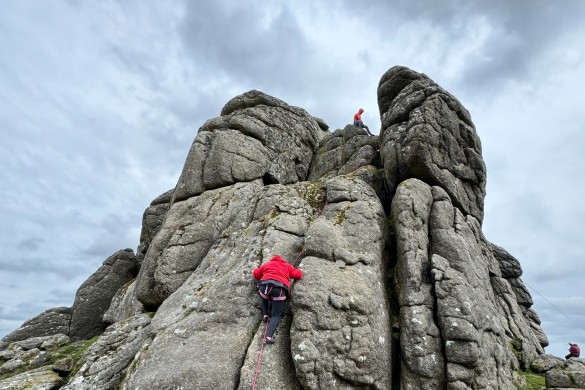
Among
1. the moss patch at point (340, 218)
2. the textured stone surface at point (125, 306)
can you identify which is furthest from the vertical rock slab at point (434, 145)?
the textured stone surface at point (125, 306)

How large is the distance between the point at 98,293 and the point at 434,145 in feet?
112

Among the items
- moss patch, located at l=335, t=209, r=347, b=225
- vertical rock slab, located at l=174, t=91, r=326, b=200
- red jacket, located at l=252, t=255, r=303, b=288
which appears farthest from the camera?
vertical rock slab, located at l=174, t=91, r=326, b=200

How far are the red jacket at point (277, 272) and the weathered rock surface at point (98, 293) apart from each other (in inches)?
994

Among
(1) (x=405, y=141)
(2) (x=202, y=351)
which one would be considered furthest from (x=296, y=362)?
(1) (x=405, y=141)

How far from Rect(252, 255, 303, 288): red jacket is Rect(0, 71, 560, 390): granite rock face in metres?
0.55

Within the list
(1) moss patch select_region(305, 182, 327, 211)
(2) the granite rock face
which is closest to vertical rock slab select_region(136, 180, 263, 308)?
(2) the granite rock face

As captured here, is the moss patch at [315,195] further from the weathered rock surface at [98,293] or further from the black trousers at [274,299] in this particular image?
the weathered rock surface at [98,293]

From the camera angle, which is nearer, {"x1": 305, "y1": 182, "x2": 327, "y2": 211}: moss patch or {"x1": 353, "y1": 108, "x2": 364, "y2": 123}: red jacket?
{"x1": 305, "y1": 182, "x2": 327, "y2": 211}: moss patch

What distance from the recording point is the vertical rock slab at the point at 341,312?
1394 centimetres

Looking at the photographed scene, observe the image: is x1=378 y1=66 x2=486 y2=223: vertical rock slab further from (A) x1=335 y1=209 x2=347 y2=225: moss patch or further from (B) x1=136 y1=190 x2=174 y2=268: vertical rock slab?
(B) x1=136 y1=190 x2=174 y2=268: vertical rock slab

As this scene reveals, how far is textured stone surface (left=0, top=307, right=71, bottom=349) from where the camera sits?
1245 inches

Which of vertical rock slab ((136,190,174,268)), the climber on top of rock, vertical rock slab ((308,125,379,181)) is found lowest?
vertical rock slab ((136,190,174,268))

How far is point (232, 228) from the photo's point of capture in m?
23.0

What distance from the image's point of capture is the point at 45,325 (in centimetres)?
3284
